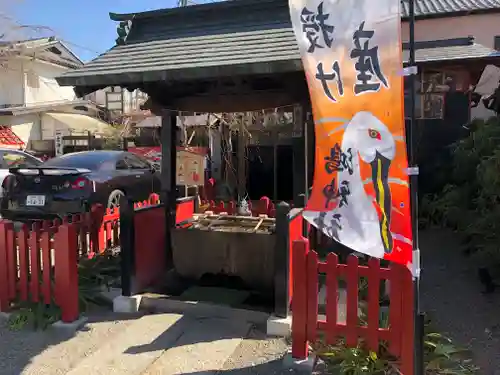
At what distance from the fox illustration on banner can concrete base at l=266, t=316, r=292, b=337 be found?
1.58m

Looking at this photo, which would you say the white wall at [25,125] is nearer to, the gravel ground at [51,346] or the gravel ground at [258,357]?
the gravel ground at [51,346]

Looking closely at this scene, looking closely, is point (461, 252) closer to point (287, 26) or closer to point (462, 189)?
point (462, 189)

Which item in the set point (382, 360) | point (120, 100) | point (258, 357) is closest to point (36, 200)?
point (258, 357)

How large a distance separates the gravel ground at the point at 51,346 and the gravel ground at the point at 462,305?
3.24 meters

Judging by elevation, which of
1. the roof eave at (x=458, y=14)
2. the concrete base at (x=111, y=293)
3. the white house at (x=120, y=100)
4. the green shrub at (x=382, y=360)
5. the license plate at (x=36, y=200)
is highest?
the roof eave at (x=458, y=14)

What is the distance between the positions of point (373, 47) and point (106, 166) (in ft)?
23.8

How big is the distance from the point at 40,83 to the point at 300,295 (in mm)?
24804

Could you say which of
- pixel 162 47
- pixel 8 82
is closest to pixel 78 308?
pixel 162 47

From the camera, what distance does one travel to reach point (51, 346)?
3.98 m

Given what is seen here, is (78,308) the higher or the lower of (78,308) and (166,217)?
the lower

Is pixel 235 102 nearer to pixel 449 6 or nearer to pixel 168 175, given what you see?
pixel 168 175

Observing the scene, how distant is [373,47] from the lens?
2.59 metres

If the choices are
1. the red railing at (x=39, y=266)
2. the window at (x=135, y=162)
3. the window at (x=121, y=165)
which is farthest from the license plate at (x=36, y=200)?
the red railing at (x=39, y=266)

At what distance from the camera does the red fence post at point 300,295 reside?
3.52 metres
